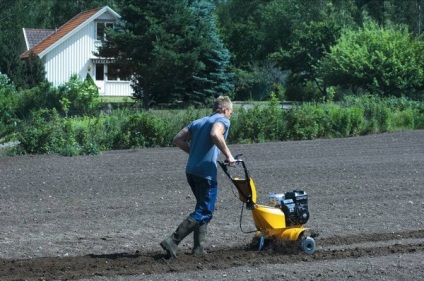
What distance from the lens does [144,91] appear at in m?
45.1

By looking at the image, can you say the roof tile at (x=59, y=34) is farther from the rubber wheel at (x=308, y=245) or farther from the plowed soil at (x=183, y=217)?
the rubber wheel at (x=308, y=245)

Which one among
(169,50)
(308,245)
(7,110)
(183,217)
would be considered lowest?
(183,217)

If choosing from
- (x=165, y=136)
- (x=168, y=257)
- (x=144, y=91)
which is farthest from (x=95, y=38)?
(x=168, y=257)

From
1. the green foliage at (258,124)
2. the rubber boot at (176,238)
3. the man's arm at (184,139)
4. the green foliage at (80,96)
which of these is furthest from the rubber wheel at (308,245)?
the green foliage at (80,96)

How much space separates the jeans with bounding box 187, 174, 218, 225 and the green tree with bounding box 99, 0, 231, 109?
31917 millimetres

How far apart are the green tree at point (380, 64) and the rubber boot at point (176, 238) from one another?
98.6 feet

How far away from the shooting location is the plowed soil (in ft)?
30.6

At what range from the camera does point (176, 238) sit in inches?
391

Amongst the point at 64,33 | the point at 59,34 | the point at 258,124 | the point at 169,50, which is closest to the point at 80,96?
the point at 169,50

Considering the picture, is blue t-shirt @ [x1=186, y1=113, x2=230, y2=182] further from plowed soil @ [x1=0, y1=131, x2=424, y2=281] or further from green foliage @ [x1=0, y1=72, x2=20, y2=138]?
green foliage @ [x1=0, y1=72, x2=20, y2=138]

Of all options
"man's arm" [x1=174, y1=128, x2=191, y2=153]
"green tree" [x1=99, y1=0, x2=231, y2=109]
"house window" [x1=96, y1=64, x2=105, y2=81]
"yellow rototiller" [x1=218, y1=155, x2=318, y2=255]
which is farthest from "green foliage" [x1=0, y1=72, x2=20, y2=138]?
"house window" [x1=96, y1=64, x2=105, y2=81]

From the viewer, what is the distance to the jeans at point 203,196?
998 centimetres

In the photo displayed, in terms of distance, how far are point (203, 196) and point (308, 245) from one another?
4.49 ft

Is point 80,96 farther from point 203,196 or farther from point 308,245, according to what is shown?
point 308,245
